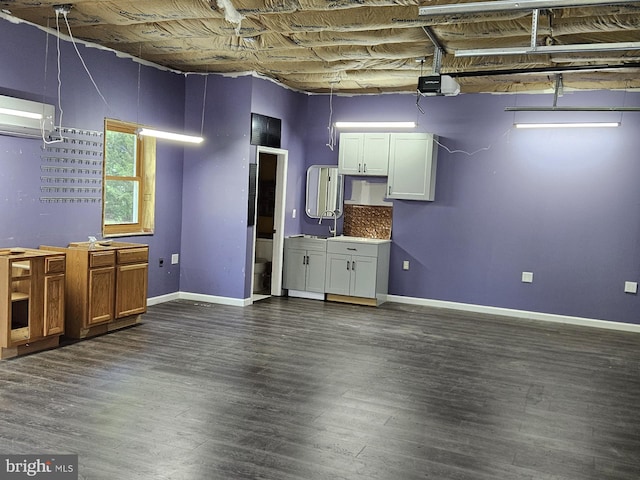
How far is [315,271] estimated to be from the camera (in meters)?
8.13

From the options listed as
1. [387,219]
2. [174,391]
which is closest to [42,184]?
[174,391]

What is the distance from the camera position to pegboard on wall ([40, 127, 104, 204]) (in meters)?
5.69

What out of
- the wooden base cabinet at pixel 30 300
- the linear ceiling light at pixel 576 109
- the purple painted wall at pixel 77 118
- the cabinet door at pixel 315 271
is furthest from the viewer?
the cabinet door at pixel 315 271

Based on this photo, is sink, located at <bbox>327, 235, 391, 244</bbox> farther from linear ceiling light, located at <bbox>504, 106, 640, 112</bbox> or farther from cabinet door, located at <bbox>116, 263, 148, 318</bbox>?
cabinet door, located at <bbox>116, 263, 148, 318</bbox>

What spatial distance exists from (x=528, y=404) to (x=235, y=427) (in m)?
2.16

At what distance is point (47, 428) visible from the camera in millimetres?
3512

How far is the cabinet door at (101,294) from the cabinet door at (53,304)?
335 mm

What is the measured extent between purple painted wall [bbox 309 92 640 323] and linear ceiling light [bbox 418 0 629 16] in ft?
12.6

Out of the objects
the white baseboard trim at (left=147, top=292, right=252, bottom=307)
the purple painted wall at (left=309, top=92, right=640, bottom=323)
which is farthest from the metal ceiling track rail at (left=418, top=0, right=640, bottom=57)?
the white baseboard trim at (left=147, top=292, right=252, bottom=307)

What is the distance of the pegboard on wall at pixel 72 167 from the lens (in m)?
5.69

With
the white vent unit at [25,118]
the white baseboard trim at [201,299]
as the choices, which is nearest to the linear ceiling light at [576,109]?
the white baseboard trim at [201,299]

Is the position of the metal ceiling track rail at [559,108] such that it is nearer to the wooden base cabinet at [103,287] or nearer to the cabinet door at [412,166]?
the cabinet door at [412,166]

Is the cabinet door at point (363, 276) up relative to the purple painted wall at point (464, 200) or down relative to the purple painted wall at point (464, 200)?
down

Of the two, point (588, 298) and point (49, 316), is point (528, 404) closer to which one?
point (588, 298)
